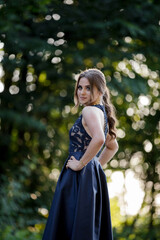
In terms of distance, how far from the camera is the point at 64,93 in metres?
5.91

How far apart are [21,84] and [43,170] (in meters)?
1.65

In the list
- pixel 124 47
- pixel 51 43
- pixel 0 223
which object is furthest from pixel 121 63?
pixel 0 223

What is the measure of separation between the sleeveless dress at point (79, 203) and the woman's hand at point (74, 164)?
0.03 metres

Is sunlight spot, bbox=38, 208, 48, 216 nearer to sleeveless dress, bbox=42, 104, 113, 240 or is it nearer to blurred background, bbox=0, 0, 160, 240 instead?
blurred background, bbox=0, 0, 160, 240

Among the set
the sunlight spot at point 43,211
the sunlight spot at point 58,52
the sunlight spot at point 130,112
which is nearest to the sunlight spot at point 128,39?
the sunlight spot at point 58,52

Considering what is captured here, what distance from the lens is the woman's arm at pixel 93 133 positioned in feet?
7.65

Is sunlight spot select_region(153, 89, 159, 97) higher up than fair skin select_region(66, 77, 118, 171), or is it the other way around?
sunlight spot select_region(153, 89, 159, 97)

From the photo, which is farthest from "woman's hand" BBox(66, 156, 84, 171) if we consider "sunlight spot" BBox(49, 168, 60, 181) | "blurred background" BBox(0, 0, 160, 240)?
"sunlight spot" BBox(49, 168, 60, 181)

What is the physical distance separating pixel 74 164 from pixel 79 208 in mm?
295

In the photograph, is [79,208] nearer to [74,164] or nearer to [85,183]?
[85,183]

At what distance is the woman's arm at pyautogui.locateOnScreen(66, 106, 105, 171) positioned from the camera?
7.65ft

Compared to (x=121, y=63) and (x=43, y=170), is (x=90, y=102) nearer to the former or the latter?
(x=121, y=63)

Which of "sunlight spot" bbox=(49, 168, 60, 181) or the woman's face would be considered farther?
"sunlight spot" bbox=(49, 168, 60, 181)

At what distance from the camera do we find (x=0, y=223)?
5359mm
